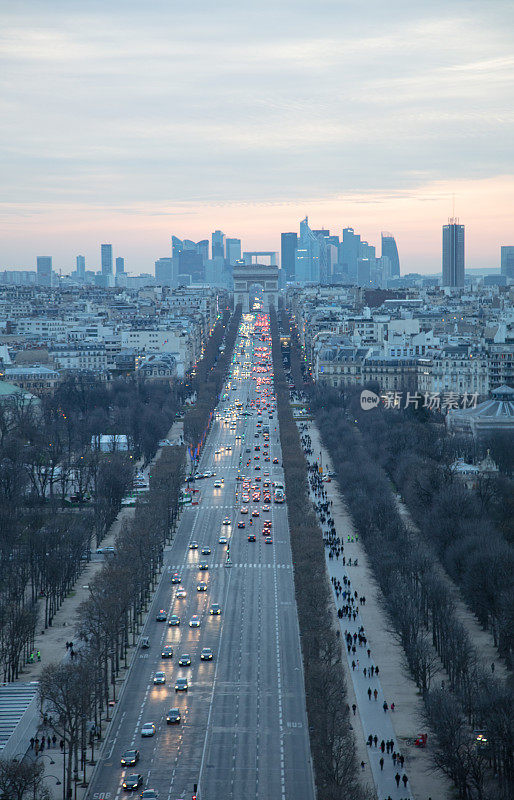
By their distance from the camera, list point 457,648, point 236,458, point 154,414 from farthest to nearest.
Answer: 1. point 154,414
2. point 236,458
3. point 457,648

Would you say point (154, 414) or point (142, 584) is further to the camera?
point (154, 414)

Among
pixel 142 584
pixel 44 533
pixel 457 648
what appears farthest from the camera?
pixel 44 533

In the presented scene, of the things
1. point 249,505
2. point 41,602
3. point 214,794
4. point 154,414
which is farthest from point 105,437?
point 214,794

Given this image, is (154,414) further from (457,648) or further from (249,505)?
(457,648)

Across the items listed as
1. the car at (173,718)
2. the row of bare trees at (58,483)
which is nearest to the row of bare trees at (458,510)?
the car at (173,718)

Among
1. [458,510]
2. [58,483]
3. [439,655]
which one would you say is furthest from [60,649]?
[58,483]

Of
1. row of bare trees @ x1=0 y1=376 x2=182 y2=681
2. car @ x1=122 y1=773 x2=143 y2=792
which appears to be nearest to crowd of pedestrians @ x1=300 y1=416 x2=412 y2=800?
car @ x1=122 y1=773 x2=143 y2=792

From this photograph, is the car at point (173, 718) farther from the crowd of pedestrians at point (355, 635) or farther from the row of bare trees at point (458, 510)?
the row of bare trees at point (458, 510)
